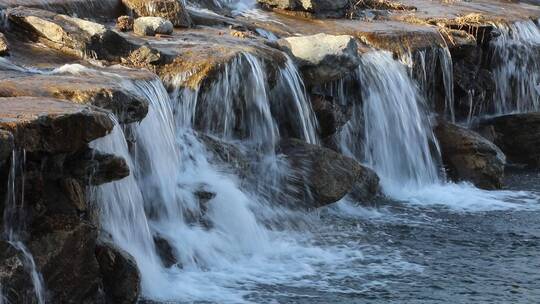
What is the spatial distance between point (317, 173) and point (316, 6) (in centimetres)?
578

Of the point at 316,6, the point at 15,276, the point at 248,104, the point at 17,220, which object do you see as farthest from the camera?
the point at 316,6

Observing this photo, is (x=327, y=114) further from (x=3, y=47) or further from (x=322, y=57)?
(x=3, y=47)

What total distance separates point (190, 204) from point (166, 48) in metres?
2.45

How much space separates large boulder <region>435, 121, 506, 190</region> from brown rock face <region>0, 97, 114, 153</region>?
7.16 m

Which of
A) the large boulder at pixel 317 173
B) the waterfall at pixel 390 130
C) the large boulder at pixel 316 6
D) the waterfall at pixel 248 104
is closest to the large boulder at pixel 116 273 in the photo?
the waterfall at pixel 248 104

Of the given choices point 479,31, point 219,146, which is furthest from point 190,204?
point 479,31

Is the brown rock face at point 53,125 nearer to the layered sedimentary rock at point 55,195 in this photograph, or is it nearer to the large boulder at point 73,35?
the layered sedimentary rock at point 55,195

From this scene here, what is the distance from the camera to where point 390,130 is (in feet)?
45.0

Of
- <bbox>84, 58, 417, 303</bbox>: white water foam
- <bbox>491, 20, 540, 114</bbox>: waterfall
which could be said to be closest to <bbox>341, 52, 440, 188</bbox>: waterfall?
<bbox>84, 58, 417, 303</bbox>: white water foam

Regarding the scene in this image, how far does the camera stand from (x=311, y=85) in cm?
1241

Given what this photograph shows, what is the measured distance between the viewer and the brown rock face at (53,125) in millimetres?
7031

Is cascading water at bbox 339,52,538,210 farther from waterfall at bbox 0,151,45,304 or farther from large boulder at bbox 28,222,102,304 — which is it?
waterfall at bbox 0,151,45,304

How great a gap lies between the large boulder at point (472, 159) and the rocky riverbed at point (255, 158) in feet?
0.09

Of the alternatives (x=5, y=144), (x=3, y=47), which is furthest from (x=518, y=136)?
(x=5, y=144)
